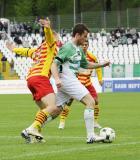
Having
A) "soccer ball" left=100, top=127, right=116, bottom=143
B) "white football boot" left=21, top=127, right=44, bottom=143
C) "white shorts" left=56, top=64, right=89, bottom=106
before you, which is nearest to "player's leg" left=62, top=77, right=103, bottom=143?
"white shorts" left=56, top=64, right=89, bottom=106

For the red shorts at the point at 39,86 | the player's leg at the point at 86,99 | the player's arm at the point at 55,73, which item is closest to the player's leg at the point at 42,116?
the red shorts at the point at 39,86

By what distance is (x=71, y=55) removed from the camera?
12.2 metres

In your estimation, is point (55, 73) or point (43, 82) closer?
point (55, 73)

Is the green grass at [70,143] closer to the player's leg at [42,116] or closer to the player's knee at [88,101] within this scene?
the player's leg at [42,116]

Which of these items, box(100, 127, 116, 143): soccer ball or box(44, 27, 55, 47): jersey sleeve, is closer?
box(100, 127, 116, 143): soccer ball

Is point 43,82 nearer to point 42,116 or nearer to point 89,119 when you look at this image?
point 42,116

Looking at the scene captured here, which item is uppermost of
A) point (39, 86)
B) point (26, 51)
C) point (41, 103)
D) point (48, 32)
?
point (48, 32)

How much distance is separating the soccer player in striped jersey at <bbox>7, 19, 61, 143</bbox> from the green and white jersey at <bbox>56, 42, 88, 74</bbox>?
0.41 meters

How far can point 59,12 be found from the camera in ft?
269

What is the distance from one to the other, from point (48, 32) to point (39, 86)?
106 centimetres

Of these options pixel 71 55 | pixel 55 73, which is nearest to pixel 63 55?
pixel 71 55

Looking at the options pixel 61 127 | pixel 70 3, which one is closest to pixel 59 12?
pixel 70 3

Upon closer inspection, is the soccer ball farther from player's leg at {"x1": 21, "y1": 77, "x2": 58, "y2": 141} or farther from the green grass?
player's leg at {"x1": 21, "y1": 77, "x2": 58, "y2": 141}

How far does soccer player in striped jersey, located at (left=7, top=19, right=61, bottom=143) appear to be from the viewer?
39.8 feet
